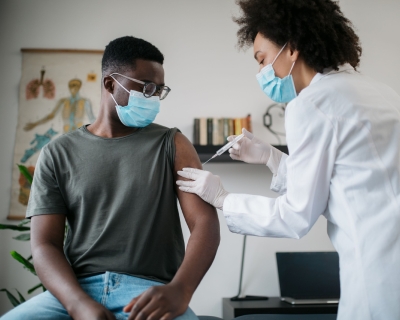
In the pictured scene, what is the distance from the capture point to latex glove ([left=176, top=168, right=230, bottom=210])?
1438 millimetres

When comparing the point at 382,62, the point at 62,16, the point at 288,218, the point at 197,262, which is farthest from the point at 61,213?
the point at 382,62

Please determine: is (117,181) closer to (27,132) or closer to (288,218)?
(288,218)

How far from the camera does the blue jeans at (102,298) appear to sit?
47.6 inches

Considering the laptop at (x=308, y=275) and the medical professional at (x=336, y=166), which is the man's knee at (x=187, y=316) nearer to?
the medical professional at (x=336, y=166)

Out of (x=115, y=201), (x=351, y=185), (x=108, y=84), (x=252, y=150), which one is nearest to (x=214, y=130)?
(x=252, y=150)

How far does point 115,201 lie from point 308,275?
76.4 inches

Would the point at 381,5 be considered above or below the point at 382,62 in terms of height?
above

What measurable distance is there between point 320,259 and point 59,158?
2.07 meters

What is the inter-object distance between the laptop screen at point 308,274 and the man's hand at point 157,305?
75.3 inches

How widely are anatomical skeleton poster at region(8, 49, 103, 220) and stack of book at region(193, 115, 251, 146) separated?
2.48 feet

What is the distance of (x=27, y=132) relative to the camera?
321 centimetres

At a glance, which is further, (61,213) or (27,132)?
→ (27,132)

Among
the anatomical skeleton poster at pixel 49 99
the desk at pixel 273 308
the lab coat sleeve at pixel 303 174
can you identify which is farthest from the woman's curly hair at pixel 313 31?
the anatomical skeleton poster at pixel 49 99

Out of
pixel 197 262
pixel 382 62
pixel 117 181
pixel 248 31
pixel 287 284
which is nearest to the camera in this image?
pixel 197 262
